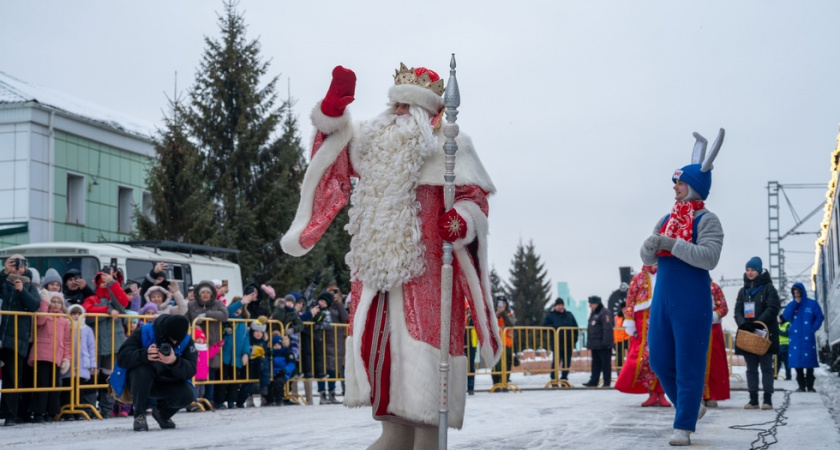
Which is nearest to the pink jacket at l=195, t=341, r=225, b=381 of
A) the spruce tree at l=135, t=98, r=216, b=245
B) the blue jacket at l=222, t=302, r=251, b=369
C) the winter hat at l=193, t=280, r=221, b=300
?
the blue jacket at l=222, t=302, r=251, b=369

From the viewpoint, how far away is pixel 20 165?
86.7 ft

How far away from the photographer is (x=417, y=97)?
5.87m

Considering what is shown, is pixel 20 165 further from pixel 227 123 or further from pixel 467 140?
pixel 467 140

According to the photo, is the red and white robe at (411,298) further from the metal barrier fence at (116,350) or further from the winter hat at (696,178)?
the metal barrier fence at (116,350)

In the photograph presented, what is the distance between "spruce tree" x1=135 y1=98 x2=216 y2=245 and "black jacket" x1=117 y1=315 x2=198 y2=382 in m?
16.5

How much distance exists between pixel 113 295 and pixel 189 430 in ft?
11.9

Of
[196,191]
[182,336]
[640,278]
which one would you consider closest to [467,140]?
[182,336]

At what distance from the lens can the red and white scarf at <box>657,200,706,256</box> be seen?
25.0 ft

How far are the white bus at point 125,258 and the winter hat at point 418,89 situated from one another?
14.0 metres

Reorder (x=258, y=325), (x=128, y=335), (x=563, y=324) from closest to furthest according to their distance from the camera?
(x=128, y=335) → (x=258, y=325) → (x=563, y=324)

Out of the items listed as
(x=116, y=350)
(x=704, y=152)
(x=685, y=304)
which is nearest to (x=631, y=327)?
(x=704, y=152)

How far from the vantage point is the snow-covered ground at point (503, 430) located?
7582 millimetres

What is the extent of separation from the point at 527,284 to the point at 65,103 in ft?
156

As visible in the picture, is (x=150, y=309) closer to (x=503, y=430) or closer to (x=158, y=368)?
(x=158, y=368)
